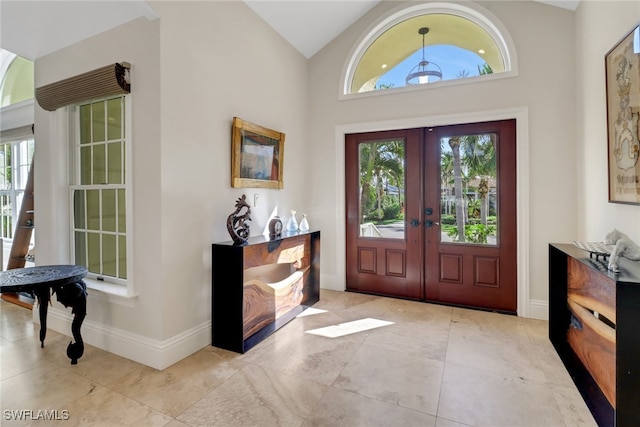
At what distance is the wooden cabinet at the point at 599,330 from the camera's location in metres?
1.44

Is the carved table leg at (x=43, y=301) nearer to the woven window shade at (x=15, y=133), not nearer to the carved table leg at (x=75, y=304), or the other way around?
the carved table leg at (x=75, y=304)

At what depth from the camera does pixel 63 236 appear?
2850mm

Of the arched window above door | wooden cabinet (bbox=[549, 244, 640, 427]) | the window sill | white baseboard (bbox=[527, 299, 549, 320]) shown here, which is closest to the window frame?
the window sill

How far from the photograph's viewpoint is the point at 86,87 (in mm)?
2457

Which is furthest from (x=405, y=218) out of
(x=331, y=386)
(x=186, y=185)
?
(x=186, y=185)

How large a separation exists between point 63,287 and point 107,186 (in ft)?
2.92

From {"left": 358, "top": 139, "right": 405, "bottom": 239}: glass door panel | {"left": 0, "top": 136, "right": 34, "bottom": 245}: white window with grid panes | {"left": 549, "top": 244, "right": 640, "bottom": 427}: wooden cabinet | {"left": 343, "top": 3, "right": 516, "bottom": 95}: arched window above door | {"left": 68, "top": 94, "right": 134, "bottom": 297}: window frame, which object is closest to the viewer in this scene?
{"left": 549, "top": 244, "right": 640, "bottom": 427}: wooden cabinet

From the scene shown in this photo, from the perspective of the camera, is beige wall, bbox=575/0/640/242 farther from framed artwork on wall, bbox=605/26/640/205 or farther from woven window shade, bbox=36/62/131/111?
woven window shade, bbox=36/62/131/111

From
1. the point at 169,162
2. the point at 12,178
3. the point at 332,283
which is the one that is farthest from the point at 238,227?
the point at 12,178

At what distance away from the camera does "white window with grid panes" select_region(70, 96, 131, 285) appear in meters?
2.56

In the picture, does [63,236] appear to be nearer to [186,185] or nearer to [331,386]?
[186,185]

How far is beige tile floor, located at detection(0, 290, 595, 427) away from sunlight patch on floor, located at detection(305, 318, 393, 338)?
3.4 inches

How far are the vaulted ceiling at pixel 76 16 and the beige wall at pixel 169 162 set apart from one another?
8 centimetres

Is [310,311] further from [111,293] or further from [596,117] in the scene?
[596,117]
